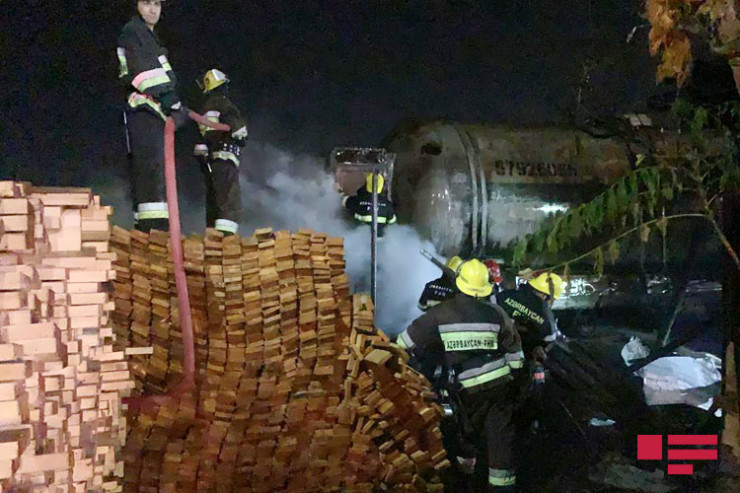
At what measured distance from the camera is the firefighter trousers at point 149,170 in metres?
4.43

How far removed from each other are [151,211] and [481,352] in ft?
10.0

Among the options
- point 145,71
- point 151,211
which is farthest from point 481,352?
point 145,71

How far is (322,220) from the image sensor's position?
614cm

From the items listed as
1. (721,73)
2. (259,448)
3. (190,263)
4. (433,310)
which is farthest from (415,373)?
(721,73)

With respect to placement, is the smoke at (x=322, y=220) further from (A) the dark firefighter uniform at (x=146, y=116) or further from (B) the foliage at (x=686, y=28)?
(B) the foliage at (x=686, y=28)

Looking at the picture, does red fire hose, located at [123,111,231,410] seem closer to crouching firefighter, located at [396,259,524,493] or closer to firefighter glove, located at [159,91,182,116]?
firefighter glove, located at [159,91,182,116]

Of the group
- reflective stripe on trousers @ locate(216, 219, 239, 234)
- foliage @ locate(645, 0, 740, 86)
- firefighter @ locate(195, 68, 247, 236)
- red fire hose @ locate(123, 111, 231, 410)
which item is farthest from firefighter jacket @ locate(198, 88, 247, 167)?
foliage @ locate(645, 0, 740, 86)

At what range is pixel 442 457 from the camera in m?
4.72

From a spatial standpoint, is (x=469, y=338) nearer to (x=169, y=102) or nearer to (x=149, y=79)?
(x=169, y=102)

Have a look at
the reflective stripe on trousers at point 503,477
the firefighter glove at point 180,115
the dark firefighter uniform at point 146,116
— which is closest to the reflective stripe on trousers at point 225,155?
the firefighter glove at point 180,115

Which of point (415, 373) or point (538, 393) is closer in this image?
point (415, 373)

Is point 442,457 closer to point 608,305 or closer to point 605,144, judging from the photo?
point 608,305

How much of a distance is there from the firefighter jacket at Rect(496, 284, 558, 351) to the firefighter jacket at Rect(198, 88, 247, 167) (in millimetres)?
3079

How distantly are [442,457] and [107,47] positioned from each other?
4.74m
